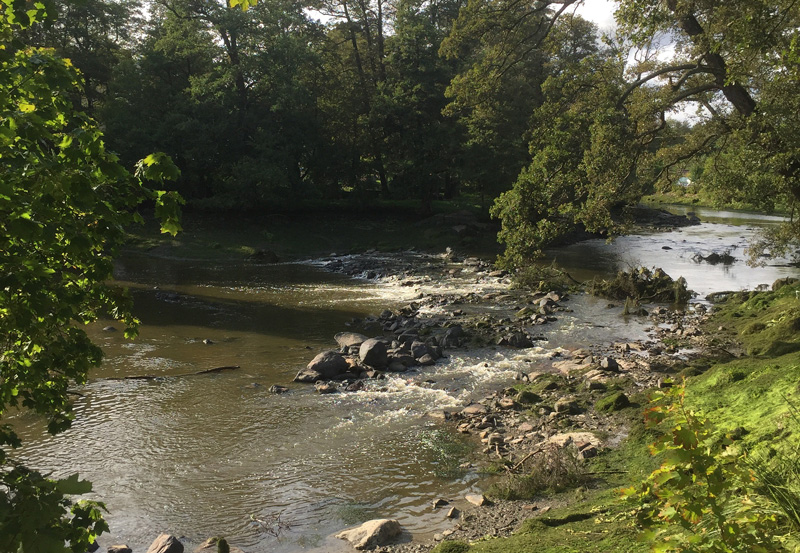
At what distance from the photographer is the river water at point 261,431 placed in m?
7.98

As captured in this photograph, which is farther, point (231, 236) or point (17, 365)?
point (231, 236)

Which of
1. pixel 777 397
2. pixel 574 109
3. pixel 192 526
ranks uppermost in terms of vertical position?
pixel 574 109

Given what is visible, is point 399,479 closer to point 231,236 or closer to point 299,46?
point 231,236

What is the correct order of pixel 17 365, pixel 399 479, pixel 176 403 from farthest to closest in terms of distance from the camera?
pixel 176 403 → pixel 399 479 → pixel 17 365

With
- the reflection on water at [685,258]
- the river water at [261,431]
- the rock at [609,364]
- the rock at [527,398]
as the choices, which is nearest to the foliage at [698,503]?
the river water at [261,431]

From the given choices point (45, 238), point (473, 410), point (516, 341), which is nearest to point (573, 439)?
point (473, 410)

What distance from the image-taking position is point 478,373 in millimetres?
13586

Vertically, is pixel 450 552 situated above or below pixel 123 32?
below

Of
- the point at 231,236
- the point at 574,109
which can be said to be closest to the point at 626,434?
the point at 574,109

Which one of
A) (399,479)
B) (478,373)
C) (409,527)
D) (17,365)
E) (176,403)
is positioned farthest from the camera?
(478,373)

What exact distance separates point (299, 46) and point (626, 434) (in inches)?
1419

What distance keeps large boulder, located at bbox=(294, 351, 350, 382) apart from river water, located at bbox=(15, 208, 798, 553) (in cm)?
38

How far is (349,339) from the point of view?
16062mm

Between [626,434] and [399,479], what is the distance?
3645 millimetres
